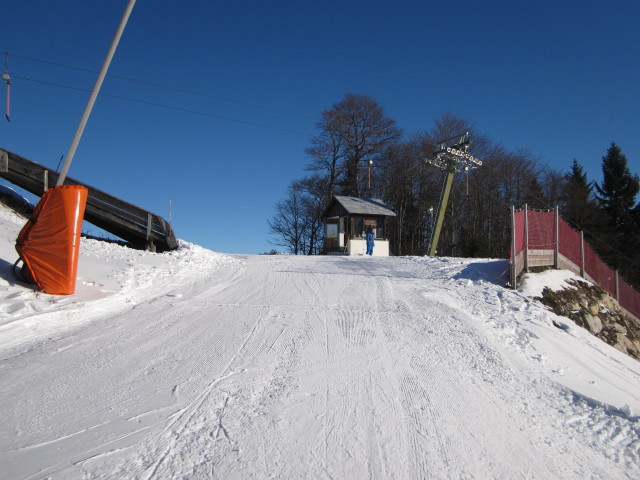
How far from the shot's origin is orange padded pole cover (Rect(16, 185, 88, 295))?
6750mm

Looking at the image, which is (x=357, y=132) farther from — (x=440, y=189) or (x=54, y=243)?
(x=54, y=243)

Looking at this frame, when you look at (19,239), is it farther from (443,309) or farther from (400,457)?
(443,309)

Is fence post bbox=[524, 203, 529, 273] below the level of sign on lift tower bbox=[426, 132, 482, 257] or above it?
below

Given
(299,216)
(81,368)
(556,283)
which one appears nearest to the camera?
(81,368)

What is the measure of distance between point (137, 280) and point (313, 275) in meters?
4.60

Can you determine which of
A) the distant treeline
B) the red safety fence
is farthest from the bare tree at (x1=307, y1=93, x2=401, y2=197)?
the red safety fence

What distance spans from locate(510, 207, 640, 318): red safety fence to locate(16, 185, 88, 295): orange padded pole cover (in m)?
9.42

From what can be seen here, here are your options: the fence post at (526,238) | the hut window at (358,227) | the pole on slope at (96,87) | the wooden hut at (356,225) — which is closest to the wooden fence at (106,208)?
the pole on slope at (96,87)

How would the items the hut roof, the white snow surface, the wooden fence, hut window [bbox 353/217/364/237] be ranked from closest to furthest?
the white snow surface, the wooden fence, the hut roof, hut window [bbox 353/217/364/237]

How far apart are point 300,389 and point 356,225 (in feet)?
77.6

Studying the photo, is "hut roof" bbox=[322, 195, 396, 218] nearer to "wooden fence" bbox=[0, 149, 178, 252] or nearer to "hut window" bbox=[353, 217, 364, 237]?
"hut window" bbox=[353, 217, 364, 237]

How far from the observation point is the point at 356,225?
27.5 metres

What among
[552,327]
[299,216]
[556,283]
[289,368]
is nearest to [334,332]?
[289,368]

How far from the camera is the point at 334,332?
6156 mm
